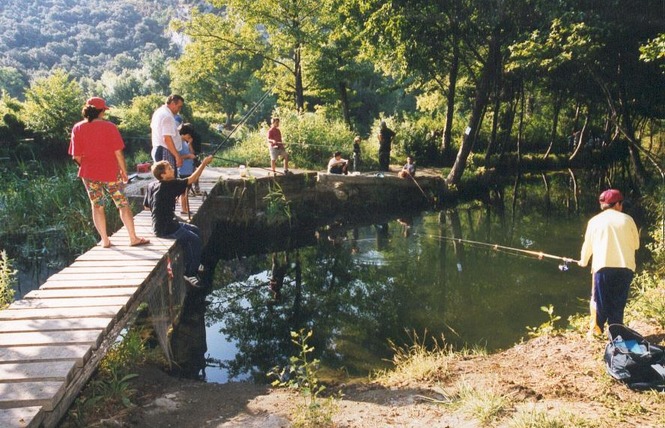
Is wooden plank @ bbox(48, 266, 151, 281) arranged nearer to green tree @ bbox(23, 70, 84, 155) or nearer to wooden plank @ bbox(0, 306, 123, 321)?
wooden plank @ bbox(0, 306, 123, 321)

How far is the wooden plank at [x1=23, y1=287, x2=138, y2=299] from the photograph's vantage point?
4.95 m

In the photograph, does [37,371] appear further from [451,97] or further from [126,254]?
[451,97]

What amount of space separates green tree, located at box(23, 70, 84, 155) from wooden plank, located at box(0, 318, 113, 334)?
1569cm

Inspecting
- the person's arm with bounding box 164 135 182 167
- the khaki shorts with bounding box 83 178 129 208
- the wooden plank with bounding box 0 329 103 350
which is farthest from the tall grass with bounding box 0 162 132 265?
the wooden plank with bounding box 0 329 103 350

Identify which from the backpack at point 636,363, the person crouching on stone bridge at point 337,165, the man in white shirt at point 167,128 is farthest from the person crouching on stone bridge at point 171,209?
the person crouching on stone bridge at point 337,165

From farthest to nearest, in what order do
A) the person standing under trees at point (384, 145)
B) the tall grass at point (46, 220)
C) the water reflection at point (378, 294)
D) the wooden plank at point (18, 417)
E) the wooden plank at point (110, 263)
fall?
the person standing under trees at point (384, 145), the tall grass at point (46, 220), the water reflection at point (378, 294), the wooden plank at point (110, 263), the wooden plank at point (18, 417)

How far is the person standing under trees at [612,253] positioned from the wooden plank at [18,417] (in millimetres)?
4907

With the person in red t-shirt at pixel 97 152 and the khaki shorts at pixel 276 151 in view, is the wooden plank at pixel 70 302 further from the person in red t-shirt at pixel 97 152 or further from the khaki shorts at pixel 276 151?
the khaki shorts at pixel 276 151

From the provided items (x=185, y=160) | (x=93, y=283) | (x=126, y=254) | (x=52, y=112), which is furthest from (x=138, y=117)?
(x=93, y=283)

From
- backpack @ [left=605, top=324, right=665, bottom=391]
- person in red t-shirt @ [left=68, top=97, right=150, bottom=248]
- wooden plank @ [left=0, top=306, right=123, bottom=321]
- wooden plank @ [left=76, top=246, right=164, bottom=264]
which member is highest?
person in red t-shirt @ [left=68, top=97, right=150, bottom=248]

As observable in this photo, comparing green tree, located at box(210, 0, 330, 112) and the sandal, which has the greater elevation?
green tree, located at box(210, 0, 330, 112)

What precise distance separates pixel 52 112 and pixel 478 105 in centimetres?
1479

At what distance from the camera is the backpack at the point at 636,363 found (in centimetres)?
428

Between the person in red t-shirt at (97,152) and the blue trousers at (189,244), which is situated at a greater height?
the person in red t-shirt at (97,152)
